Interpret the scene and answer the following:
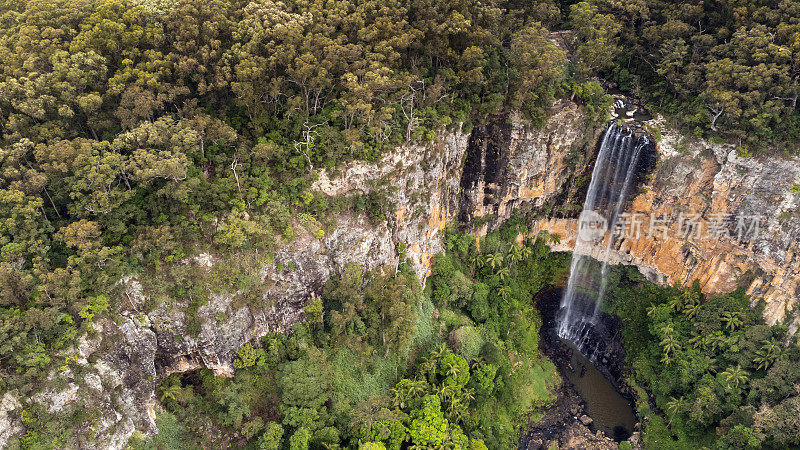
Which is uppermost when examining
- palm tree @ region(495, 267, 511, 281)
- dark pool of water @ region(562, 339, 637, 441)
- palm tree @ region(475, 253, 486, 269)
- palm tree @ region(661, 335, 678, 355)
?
palm tree @ region(475, 253, 486, 269)

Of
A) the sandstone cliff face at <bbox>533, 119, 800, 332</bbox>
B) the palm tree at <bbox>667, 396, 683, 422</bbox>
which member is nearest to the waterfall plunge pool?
the palm tree at <bbox>667, 396, 683, 422</bbox>

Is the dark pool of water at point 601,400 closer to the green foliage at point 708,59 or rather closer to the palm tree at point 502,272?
the palm tree at point 502,272

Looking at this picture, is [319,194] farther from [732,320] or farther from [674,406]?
[732,320]

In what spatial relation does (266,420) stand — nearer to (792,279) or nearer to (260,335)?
(260,335)

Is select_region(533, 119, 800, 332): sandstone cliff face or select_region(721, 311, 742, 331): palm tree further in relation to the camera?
select_region(721, 311, 742, 331): palm tree

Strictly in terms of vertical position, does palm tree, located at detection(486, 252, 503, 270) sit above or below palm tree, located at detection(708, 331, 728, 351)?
above

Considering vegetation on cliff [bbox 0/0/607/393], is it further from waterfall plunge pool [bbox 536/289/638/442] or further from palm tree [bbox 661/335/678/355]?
palm tree [bbox 661/335/678/355]
